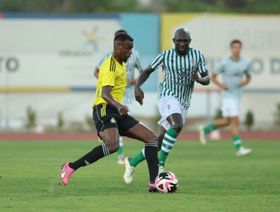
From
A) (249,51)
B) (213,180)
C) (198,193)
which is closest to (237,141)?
(213,180)

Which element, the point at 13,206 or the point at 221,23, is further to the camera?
the point at 221,23

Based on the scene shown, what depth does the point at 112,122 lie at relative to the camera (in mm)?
13180

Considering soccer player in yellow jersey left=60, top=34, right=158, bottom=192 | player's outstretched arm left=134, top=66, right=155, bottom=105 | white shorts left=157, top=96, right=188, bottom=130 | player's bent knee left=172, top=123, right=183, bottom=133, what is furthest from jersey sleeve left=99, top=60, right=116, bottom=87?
white shorts left=157, top=96, right=188, bottom=130

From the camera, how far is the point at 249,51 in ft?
116

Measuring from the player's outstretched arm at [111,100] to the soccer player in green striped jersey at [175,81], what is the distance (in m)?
1.56

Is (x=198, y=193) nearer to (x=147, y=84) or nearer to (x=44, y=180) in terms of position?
(x=44, y=180)

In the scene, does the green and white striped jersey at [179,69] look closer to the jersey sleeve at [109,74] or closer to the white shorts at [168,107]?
the white shorts at [168,107]

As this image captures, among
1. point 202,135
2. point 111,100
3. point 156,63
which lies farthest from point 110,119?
point 202,135

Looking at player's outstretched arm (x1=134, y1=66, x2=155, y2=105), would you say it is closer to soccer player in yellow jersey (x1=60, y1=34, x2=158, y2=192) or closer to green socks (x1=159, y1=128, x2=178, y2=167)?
soccer player in yellow jersey (x1=60, y1=34, x2=158, y2=192)

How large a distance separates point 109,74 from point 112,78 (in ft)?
0.23

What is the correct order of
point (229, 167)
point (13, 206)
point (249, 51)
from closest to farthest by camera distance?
point (13, 206) → point (229, 167) → point (249, 51)

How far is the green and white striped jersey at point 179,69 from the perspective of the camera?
1512 centimetres

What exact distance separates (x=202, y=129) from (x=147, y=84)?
29.5ft

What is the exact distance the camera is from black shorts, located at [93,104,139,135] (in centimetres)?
1318
